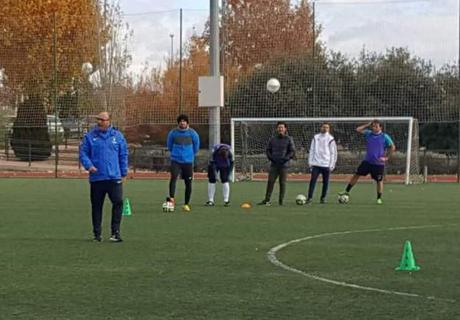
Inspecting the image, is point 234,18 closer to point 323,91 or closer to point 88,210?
point 323,91

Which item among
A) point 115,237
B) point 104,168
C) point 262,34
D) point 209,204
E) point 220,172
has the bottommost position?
point 209,204

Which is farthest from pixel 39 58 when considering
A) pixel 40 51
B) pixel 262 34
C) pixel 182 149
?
pixel 182 149

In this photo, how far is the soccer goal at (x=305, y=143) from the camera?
1230 inches

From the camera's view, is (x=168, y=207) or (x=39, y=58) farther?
(x=39, y=58)

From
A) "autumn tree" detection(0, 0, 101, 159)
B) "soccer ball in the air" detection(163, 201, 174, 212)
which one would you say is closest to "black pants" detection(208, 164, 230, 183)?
"soccer ball in the air" detection(163, 201, 174, 212)

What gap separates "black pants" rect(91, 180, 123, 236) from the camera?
11.6 metres

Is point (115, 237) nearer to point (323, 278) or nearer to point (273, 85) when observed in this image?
point (323, 278)

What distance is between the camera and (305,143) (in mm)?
33000

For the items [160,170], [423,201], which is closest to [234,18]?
[160,170]

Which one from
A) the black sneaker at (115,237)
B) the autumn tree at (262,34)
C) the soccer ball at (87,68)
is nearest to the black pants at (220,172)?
the black sneaker at (115,237)

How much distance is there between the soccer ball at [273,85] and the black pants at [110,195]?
2057 centimetres

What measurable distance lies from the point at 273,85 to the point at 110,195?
20781mm

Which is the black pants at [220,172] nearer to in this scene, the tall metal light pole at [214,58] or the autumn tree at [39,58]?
the tall metal light pole at [214,58]

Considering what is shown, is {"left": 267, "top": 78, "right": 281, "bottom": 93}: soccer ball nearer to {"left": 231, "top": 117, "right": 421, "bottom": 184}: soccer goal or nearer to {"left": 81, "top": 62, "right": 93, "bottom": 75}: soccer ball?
{"left": 231, "top": 117, "right": 421, "bottom": 184}: soccer goal
